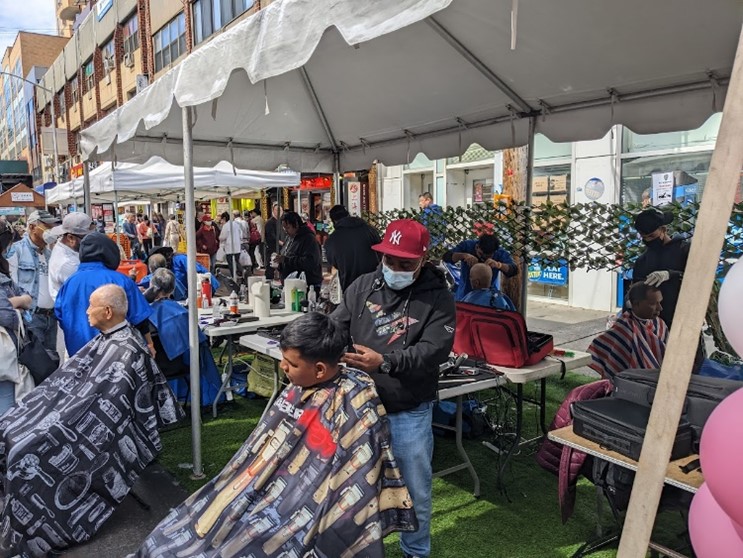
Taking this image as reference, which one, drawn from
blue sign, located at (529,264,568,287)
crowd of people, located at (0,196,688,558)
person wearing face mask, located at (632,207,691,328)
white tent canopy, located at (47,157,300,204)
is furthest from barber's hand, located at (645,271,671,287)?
blue sign, located at (529,264,568,287)

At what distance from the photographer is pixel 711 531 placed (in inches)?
63.5

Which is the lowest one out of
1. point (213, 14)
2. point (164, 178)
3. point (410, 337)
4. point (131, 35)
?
point (410, 337)

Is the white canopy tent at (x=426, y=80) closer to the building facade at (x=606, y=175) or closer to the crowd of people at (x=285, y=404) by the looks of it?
the crowd of people at (x=285, y=404)

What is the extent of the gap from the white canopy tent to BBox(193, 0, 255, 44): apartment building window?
13.2m

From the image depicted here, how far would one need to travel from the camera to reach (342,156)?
748cm

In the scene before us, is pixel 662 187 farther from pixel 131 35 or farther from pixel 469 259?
pixel 131 35

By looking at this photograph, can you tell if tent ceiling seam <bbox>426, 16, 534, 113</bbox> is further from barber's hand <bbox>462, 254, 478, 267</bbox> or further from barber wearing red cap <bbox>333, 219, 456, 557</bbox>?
barber wearing red cap <bbox>333, 219, 456, 557</bbox>

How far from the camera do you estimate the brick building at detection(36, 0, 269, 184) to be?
20906mm

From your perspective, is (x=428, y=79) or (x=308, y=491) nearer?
(x=308, y=491)

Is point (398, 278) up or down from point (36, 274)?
up

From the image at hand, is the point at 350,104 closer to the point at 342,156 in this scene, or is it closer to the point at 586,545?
the point at 342,156

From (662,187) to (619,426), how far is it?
7.96 m

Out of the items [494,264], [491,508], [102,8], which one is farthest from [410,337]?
[102,8]

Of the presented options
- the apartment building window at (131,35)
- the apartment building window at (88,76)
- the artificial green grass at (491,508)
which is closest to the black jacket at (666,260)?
the artificial green grass at (491,508)
